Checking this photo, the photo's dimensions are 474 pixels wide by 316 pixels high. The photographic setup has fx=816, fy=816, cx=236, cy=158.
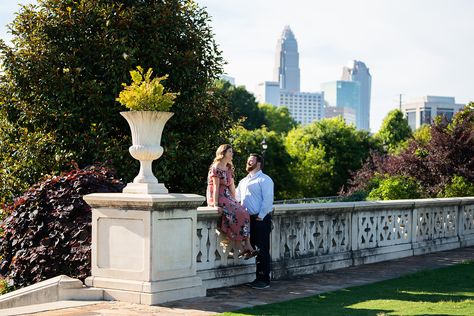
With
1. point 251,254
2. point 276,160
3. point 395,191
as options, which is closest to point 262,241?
point 251,254

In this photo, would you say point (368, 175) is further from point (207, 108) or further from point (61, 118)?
point (61, 118)

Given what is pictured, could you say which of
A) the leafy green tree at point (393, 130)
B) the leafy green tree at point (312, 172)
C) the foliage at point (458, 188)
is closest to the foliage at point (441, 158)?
the foliage at point (458, 188)

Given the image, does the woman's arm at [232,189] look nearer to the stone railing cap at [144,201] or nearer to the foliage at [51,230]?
the stone railing cap at [144,201]

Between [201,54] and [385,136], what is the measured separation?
60.5 m

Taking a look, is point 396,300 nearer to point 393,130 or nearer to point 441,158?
point 441,158

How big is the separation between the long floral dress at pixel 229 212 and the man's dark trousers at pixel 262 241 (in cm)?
25

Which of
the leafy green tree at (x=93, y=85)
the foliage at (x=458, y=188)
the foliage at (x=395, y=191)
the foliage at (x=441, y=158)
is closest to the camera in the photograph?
the leafy green tree at (x=93, y=85)

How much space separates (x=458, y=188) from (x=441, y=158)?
6.24ft

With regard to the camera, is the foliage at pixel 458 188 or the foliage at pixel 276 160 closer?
the foliage at pixel 458 188

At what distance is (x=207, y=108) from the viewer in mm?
18578

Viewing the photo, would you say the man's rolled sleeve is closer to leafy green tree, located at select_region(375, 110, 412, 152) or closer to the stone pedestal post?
the stone pedestal post

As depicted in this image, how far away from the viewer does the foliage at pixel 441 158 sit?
25.7 meters

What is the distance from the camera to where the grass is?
9.55 meters

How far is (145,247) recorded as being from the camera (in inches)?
397
